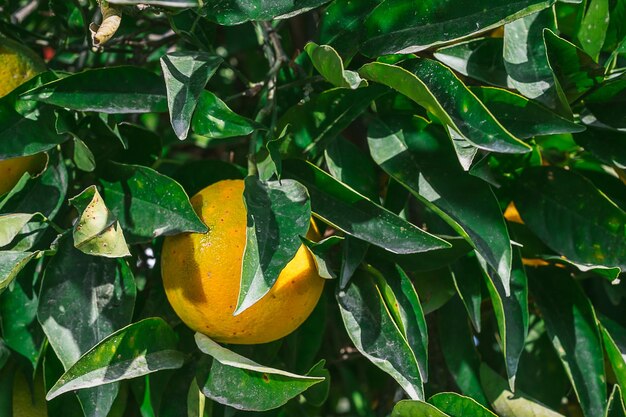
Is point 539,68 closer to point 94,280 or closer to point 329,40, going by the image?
point 329,40

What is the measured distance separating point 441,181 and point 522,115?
0.34 feet

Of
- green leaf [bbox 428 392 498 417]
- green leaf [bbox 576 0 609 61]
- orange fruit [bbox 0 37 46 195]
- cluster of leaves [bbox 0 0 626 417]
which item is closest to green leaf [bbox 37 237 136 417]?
cluster of leaves [bbox 0 0 626 417]

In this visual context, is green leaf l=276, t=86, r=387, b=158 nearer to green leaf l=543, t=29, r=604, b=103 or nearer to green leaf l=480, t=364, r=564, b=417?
green leaf l=543, t=29, r=604, b=103

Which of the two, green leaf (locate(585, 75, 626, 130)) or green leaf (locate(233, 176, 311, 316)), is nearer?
green leaf (locate(233, 176, 311, 316))

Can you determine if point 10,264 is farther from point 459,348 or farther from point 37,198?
point 459,348

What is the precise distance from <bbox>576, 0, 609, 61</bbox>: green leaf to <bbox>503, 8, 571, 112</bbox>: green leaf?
0.06m

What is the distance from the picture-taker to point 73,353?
0.82m

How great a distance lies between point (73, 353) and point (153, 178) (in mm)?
191

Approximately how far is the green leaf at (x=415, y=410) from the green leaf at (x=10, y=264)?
392 mm

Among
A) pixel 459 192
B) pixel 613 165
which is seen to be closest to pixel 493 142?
pixel 459 192

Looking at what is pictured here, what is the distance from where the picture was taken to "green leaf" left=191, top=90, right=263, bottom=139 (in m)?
0.82

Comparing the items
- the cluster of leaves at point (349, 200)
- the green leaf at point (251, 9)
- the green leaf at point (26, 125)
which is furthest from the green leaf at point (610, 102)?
the green leaf at point (26, 125)

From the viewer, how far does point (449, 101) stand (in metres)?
0.76

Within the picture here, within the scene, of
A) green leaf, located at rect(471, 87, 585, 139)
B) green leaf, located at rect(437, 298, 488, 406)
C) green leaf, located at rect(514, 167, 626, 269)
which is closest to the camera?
green leaf, located at rect(471, 87, 585, 139)
